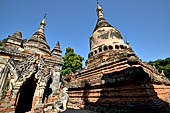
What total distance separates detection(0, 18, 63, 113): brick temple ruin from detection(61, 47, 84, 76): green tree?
13094mm

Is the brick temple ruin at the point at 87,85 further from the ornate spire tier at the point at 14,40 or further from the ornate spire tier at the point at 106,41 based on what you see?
the ornate spire tier at the point at 106,41

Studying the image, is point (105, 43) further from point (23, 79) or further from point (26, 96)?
point (26, 96)

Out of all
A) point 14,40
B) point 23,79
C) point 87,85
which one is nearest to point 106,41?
point 87,85

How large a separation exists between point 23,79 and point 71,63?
634 inches

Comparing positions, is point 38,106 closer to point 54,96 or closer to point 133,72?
point 54,96

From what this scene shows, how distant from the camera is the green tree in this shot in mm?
21028

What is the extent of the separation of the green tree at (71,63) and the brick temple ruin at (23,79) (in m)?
13.1

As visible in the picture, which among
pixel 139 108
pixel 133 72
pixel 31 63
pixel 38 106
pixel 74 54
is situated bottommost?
pixel 38 106

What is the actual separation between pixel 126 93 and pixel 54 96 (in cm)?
554

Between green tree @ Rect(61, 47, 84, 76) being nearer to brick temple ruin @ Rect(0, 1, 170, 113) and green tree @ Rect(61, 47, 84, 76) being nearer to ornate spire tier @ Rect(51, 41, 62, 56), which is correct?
brick temple ruin @ Rect(0, 1, 170, 113)

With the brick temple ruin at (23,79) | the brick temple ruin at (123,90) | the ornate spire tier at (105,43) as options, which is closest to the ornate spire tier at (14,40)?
the brick temple ruin at (23,79)

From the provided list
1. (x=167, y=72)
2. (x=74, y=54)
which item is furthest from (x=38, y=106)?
(x=167, y=72)

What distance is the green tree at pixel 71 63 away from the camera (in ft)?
69.0

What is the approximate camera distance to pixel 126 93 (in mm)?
3910
